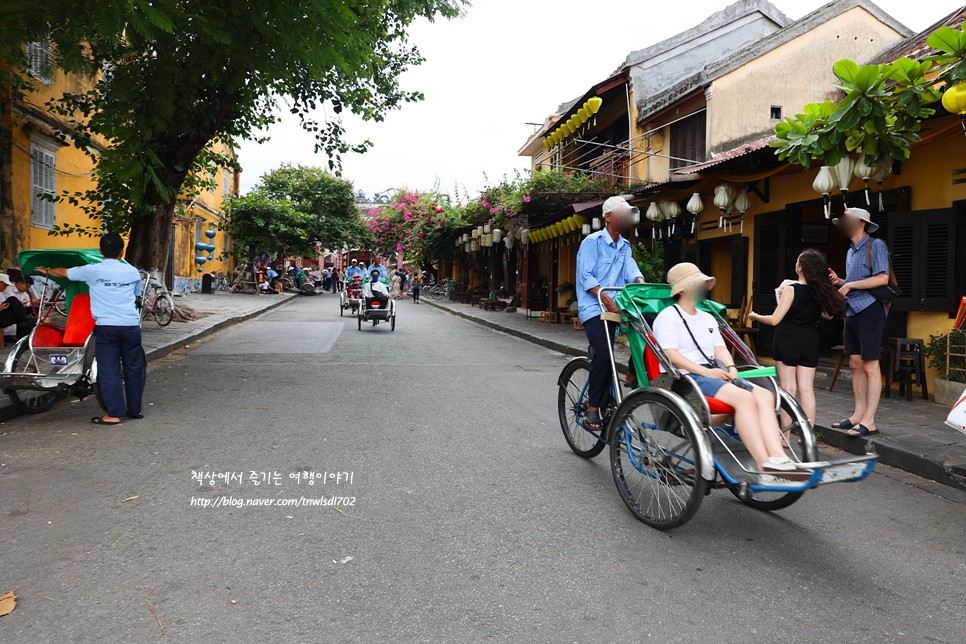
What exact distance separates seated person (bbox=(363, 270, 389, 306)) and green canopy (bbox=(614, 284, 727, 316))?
1226 cm

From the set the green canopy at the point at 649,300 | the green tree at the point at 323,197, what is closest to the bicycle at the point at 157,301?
the green canopy at the point at 649,300

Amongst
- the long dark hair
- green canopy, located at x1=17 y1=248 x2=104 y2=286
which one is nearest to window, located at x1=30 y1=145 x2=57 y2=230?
green canopy, located at x1=17 y1=248 x2=104 y2=286

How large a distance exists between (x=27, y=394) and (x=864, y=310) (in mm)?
7519

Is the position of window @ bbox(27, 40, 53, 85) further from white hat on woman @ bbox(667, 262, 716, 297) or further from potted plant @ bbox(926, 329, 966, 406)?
potted plant @ bbox(926, 329, 966, 406)

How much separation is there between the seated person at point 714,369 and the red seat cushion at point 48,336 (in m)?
5.66

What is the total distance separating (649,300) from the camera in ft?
14.7

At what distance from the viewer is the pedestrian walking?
18.9 feet

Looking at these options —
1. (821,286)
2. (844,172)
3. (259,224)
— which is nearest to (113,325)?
(821,286)

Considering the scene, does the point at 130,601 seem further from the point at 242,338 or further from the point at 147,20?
the point at 242,338

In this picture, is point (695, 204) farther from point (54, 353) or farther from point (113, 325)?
point (54, 353)

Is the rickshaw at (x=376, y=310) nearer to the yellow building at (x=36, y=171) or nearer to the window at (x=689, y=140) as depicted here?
the yellow building at (x=36, y=171)

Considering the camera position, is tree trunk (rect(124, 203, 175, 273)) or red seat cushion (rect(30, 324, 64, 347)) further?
tree trunk (rect(124, 203, 175, 273))

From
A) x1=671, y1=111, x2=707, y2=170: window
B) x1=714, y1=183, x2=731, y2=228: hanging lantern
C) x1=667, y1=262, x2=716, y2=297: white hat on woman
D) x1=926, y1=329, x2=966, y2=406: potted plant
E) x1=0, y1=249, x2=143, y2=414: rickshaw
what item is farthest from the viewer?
x1=671, y1=111, x2=707, y2=170: window

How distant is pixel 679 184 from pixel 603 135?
30.7 feet
